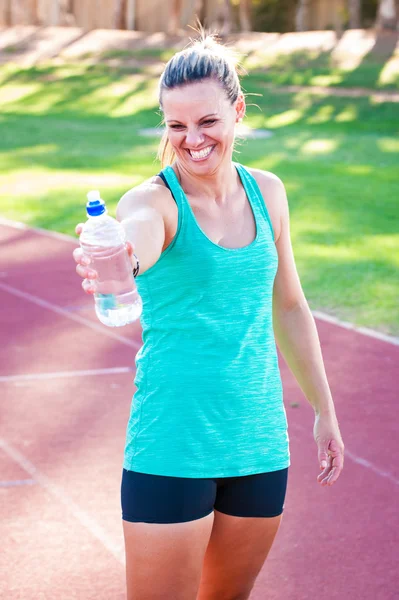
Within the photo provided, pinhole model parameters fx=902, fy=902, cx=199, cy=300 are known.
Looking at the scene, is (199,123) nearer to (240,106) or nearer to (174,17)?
(240,106)

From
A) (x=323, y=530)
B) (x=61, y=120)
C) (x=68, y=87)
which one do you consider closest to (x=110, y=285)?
(x=323, y=530)

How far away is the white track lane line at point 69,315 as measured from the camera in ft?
25.7

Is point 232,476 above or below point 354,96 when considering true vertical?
above

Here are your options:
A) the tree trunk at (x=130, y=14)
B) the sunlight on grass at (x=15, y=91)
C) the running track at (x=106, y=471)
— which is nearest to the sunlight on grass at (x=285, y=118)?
the sunlight on grass at (x=15, y=91)

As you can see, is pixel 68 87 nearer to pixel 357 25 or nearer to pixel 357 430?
pixel 357 25

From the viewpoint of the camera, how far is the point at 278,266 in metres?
3.05

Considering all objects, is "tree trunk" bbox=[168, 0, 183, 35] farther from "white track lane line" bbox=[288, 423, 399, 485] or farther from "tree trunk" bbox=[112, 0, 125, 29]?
"white track lane line" bbox=[288, 423, 399, 485]

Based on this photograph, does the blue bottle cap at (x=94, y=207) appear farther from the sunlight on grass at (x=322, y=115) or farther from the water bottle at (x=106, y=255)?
the sunlight on grass at (x=322, y=115)

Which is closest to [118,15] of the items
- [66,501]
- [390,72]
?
[390,72]

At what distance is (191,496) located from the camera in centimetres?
261

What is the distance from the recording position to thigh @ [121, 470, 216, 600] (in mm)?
2607

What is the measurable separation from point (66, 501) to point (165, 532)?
258cm

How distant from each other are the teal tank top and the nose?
0.38ft

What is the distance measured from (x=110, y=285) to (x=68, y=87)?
3039 centimetres
